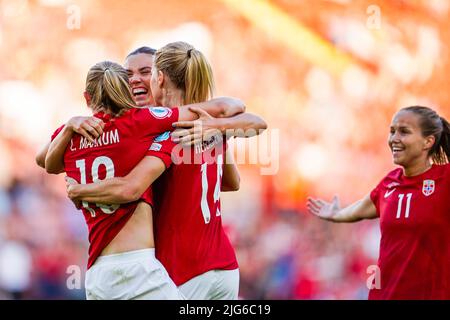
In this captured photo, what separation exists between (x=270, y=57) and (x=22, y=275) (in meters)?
3.87

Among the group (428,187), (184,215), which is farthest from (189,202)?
(428,187)

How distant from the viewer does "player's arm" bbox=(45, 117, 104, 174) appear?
3209 mm

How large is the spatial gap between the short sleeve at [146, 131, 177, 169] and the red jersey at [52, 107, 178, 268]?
26mm

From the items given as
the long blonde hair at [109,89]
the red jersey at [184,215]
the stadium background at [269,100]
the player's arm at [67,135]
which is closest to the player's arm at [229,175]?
the red jersey at [184,215]

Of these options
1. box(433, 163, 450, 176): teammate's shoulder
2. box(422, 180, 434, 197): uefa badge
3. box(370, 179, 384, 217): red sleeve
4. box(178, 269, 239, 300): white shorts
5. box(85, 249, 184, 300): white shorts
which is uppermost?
box(433, 163, 450, 176): teammate's shoulder

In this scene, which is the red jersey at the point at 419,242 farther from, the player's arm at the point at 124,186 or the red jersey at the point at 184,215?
the player's arm at the point at 124,186

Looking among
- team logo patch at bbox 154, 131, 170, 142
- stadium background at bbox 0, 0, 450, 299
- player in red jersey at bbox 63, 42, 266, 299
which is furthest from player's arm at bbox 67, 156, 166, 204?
stadium background at bbox 0, 0, 450, 299

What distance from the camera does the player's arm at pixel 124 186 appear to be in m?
3.13

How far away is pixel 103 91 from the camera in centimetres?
328

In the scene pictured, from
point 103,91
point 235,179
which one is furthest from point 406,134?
point 103,91

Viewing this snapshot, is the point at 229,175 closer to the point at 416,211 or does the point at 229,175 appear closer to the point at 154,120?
A: the point at 154,120

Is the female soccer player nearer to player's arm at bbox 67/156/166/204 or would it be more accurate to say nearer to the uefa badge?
player's arm at bbox 67/156/166/204

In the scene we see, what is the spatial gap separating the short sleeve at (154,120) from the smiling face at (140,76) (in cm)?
116

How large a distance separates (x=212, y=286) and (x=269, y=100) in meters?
5.61
